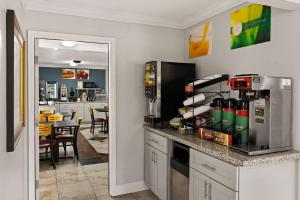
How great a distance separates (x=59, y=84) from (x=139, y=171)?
26.7ft

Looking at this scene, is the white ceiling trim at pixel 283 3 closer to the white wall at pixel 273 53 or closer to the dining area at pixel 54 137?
the white wall at pixel 273 53

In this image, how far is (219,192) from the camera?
1899 millimetres

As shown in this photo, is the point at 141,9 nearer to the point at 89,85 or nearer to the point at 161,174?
the point at 161,174

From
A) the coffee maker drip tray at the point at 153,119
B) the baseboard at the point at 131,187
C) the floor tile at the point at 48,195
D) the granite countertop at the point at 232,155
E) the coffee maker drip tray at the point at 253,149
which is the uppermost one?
the coffee maker drip tray at the point at 153,119

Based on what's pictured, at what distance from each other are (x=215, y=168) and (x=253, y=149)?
341 mm

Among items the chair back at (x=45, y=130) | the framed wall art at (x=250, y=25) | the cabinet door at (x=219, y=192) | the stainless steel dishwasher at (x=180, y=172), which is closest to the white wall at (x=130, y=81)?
the stainless steel dishwasher at (x=180, y=172)

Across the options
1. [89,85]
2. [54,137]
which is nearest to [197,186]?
[54,137]

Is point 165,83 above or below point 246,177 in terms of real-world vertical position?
above

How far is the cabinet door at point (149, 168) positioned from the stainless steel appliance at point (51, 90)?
321 inches

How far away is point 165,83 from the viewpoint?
303 centimetres

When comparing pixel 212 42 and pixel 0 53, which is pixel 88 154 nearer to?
pixel 212 42

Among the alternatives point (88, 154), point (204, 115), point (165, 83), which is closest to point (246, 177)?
point (204, 115)

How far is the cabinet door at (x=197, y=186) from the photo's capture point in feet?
6.82

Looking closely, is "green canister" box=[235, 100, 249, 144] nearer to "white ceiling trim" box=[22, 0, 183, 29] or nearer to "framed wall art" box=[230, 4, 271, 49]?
"framed wall art" box=[230, 4, 271, 49]
